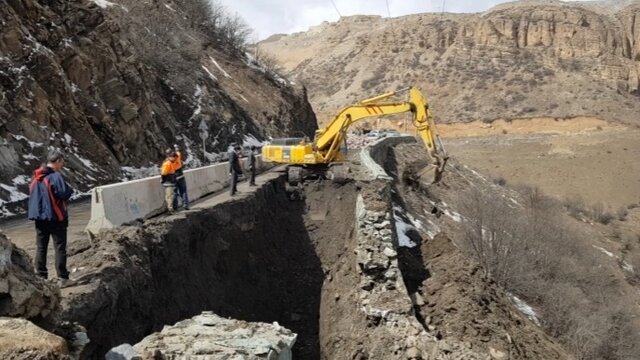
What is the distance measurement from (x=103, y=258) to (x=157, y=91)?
717 inches

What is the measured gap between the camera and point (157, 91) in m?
25.0

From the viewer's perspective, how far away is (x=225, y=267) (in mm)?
11805

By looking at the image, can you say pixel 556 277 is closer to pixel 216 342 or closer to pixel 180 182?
pixel 180 182

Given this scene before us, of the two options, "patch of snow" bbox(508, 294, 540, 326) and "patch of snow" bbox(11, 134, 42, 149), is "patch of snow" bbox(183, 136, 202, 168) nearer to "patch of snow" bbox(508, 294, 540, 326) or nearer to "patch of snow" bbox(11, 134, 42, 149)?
"patch of snow" bbox(11, 134, 42, 149)

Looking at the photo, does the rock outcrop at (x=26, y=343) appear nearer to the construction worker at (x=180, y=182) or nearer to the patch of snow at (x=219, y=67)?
the construction worker at (x=180, y=182)

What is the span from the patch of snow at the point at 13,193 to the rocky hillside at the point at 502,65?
6121cm

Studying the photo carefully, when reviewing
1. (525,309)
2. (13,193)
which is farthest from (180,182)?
(525,309)

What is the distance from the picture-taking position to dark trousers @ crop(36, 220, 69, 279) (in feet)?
22.1

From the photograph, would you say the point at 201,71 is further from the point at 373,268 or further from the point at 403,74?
the point at 403,74

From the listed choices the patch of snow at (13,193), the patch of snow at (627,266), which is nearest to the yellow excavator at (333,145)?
the patch of snow at (13,193)

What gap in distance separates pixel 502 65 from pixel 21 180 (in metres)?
76.3

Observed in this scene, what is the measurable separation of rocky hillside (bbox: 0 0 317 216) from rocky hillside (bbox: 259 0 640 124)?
1848 inches

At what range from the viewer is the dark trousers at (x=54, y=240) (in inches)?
265

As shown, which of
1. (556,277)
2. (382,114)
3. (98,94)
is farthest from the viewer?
(382,114)
